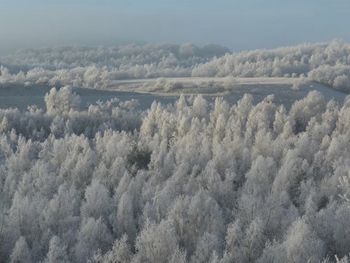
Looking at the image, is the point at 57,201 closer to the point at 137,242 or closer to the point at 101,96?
the point at 137,242

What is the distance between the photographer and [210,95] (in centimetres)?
8806

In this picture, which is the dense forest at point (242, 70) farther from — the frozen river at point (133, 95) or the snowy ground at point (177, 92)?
the snowy ground at point (177, 92)

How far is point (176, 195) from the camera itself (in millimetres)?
35250

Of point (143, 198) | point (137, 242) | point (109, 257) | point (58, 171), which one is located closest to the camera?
point (109, 257)

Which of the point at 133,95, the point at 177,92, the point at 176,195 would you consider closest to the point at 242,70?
the point at 177,92

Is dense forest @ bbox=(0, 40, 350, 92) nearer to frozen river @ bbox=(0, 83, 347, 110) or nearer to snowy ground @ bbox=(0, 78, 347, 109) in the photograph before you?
frozen river @ bbox=(0, 83, 347, 110)

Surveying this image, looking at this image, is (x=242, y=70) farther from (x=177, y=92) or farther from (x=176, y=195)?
(x=176, y=195)

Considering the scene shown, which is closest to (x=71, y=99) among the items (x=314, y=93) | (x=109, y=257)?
(x=314, y=93)

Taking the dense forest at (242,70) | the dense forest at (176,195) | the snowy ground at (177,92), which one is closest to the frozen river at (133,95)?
the snowy ground at (177,92)

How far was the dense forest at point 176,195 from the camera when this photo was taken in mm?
27078

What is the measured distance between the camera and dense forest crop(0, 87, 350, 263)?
2708 cm

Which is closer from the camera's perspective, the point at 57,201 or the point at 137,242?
the point at 137,242

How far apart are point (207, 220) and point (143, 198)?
517cm

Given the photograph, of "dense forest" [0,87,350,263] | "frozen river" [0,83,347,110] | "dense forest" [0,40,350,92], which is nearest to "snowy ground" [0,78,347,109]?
"frozen river" [0,83,347,110]
